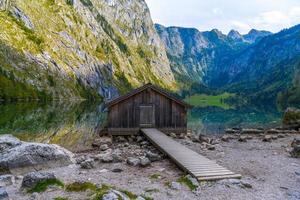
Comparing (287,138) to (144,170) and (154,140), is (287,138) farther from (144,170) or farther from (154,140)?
(144,170)

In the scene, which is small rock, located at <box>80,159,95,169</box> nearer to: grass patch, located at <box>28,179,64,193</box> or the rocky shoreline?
the rocky shoreline

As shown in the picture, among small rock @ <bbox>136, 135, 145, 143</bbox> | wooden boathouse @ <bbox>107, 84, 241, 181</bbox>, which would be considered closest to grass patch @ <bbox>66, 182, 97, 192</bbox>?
small rock @ <bbox>136, 135, 145, 143</bbox>

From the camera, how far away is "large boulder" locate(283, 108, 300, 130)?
56.7 metres

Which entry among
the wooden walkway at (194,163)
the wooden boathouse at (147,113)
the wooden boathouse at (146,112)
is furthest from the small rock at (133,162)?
the wooden boathouse at (146,112)

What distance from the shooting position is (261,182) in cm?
2102

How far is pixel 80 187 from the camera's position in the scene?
59.5ft

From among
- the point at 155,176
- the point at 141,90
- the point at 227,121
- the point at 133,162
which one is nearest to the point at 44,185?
the point at 155,176

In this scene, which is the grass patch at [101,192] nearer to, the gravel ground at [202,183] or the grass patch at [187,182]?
the gravel ground at [202,183]

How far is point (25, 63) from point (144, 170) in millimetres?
165173

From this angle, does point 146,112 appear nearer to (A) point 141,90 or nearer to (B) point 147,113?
(B) point 147,113

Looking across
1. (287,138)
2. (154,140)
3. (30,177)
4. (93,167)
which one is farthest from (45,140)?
(287,138)

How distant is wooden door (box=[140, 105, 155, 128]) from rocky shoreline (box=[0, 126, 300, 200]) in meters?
8.43

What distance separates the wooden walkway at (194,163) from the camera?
2038 centimetres

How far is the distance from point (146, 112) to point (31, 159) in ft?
68.3
